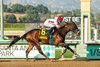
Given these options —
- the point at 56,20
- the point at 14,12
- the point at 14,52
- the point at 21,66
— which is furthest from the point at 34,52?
the point at 14,12

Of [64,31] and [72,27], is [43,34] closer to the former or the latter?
[64,31]

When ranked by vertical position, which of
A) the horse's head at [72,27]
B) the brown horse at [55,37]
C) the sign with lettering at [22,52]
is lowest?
the sign with lettering at [22,52]

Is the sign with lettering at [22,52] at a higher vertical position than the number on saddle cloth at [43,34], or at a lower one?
lower

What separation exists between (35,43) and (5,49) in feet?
5.14

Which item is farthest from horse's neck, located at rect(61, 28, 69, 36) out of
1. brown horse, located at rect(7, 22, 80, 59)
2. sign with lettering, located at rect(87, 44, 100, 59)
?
sign with lettering, located at rect(87, 44, 100, 59)

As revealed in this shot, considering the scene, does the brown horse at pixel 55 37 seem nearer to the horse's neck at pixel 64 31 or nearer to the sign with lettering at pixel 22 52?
the horse's neck at pixel 64 31

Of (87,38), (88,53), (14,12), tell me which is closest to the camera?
(88,53)

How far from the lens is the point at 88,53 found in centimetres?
1591

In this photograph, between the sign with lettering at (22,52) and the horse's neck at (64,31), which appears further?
the sign with lettering at (22,52)

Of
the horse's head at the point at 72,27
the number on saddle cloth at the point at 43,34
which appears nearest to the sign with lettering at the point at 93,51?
the horse's head at the point at 72,27

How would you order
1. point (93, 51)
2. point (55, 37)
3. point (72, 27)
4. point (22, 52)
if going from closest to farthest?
point (55, 37)
point (72, 27)
point (93, 51)
point (22, 52)

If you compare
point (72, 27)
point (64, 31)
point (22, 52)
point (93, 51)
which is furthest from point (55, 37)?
point (22, 52)

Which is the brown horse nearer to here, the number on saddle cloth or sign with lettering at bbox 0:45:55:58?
the number on saddle cloth

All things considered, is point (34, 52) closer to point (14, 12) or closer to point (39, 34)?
point (39, 34)
